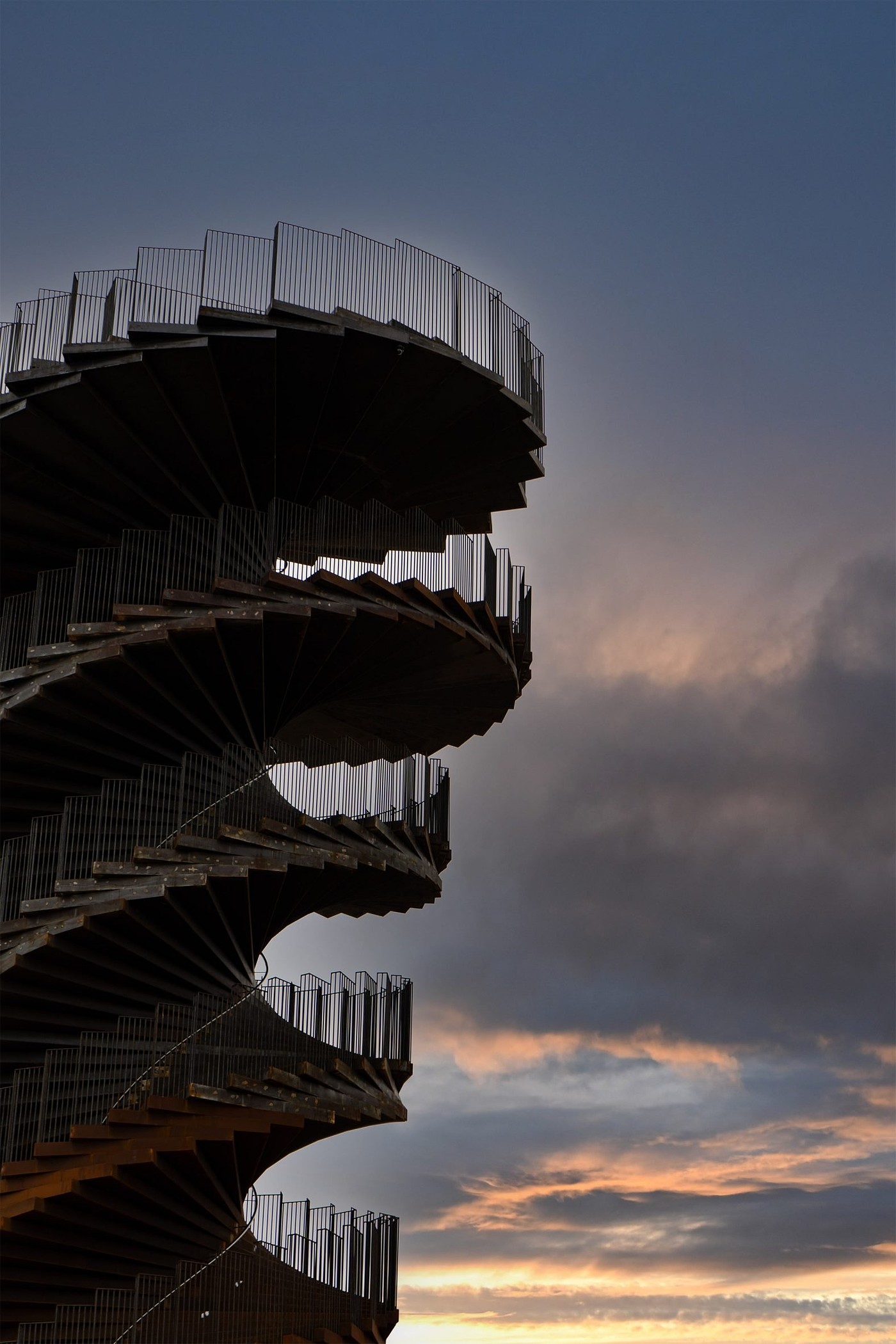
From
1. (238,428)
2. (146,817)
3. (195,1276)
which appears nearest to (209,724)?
(146,817)

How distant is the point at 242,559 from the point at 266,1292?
8126 millimetres

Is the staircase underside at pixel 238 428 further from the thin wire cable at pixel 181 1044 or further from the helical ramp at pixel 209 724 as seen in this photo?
the thin wire cable at pixel 181 1044

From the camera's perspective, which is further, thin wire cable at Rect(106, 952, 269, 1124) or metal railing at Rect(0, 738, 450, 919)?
metal railing at Rect(0, 738, 450, 919)

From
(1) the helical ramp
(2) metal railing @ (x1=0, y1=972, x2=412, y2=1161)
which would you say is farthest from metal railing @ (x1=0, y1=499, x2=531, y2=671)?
(2) metal railing @ (x1=0, y1=972, x2=412, y2=1161)

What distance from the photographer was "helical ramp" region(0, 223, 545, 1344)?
15.7m

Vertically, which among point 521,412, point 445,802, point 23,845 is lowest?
point 23,845

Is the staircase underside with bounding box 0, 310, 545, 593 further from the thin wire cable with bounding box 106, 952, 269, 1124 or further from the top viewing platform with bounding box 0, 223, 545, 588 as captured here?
the thin wire cable with bounding box 106, 952, 269, 1124

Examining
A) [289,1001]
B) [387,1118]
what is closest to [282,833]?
[289,1001]

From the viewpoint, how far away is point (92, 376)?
1653 cm

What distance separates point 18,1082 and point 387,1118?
4.33 m

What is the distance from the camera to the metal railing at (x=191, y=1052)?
1566 cm

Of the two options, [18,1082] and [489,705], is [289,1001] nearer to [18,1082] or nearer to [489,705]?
[18,1082]

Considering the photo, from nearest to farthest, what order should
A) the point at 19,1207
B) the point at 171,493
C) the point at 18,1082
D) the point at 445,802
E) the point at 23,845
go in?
1. the point at 19,1207
2. the point at 18,1082
3. the point at 23,845
4. the point at 171,493
5. the point at 445,802

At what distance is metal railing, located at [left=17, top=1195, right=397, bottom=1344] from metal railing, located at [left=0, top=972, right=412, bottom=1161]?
5.89ft
